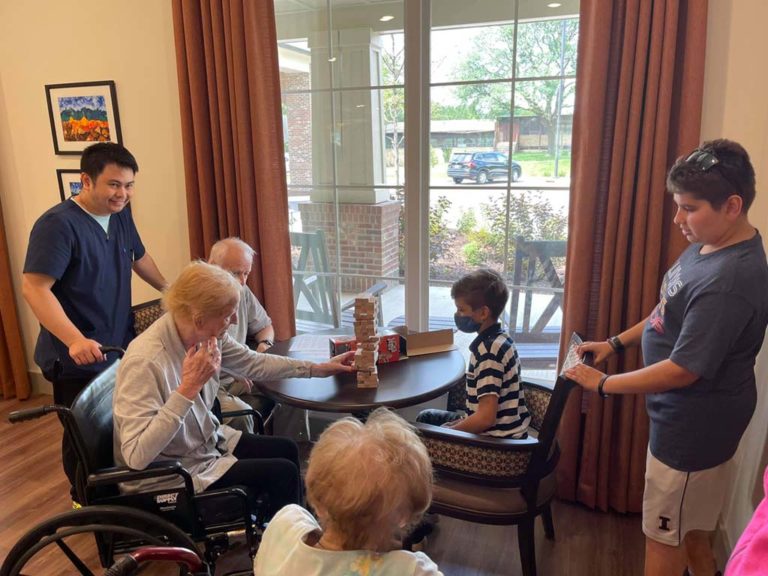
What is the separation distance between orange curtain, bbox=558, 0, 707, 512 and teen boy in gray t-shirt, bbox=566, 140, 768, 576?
1.65 feet

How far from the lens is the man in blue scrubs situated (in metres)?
2.04

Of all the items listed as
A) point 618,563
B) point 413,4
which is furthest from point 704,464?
point 413,4

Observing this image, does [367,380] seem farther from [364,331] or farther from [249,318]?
[249,318]

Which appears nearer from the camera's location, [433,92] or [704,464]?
[704,464]

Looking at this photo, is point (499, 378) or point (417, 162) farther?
point (417, 162)

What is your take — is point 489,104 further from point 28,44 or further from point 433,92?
point 28,44

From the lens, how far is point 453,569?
209cm

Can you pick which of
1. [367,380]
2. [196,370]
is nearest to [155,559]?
[196,370]

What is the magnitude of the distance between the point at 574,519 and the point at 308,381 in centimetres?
130

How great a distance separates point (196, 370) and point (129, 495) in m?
0.39

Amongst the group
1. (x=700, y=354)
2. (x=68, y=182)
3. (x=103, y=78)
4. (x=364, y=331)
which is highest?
(x=103, y=78)

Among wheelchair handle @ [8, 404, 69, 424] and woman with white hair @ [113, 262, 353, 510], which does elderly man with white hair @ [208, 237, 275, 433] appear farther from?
wheelchair handle @ [8, 404, 69, 424]

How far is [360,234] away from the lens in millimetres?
2855

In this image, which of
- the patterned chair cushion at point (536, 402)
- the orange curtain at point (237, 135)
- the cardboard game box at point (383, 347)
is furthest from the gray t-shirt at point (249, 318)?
the patterned chair cushion at point (536, 402)
